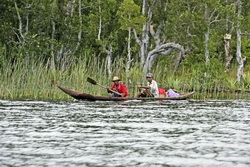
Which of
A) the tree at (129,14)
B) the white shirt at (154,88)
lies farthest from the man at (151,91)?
the tree at (129,14)

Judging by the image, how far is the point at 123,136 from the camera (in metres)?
14.1

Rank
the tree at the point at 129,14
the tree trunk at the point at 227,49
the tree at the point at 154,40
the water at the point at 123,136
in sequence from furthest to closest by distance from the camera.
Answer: the tree trunk at the point at 227,49, the tree at the point at 154,40, the tree at the point at 129,14, the water at the point at 123,136

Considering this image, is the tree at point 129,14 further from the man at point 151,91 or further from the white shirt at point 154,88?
the white shirt at point 154,88

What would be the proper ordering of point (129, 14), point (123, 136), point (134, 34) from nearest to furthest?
point (123, 136) → point (129, 14) → point (134, 34)

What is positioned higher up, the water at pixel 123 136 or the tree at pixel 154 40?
the tree at pixel 154 40

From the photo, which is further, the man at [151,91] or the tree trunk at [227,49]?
the tree trunk at [227,49]

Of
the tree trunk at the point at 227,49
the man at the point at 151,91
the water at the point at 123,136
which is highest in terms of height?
the tree trunk at the point at 227,49

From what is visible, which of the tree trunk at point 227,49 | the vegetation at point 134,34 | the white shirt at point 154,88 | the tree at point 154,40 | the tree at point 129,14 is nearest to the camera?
the white shirt at point 154,88

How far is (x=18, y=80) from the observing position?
2609cm

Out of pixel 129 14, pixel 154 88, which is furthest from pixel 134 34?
pixel 154 88

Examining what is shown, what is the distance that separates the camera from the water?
438 inches

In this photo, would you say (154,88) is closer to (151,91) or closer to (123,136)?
(151,91)

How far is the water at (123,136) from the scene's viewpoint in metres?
11.1

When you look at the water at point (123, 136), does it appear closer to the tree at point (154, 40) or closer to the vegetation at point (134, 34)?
the vegetation at point (134, 34)
